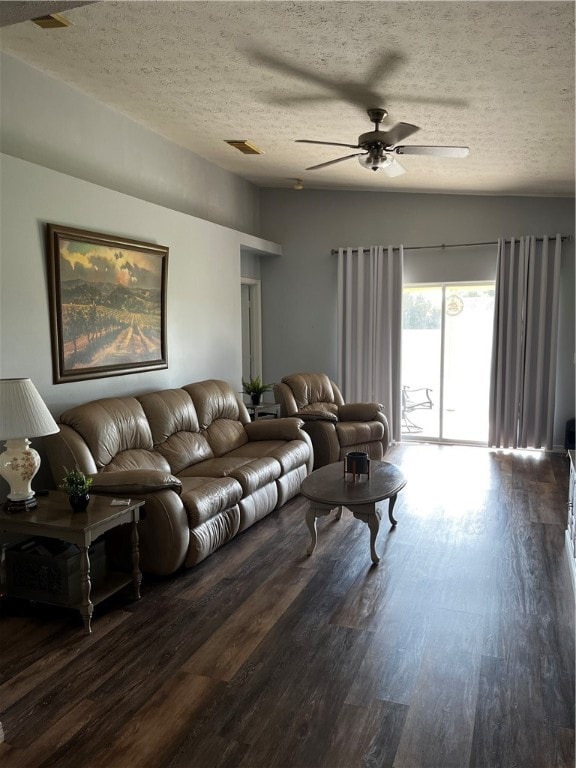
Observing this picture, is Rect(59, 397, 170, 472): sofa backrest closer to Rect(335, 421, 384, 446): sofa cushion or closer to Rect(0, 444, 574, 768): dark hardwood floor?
Rect(0, 444, 574, 768): dark hardwood floor

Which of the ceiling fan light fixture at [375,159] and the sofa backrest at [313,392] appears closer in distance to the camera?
the ceiling fan light fixture at [375,159]

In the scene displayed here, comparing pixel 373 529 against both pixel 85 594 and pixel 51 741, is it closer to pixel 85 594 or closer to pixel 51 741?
pixel 85 594

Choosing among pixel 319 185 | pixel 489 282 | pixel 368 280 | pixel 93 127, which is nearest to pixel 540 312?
pixel 489 282

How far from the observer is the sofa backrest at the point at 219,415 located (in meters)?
4.75

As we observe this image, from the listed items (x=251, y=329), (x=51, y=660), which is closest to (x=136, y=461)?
(x=51, y=660)

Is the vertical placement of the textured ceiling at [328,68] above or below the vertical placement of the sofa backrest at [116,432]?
above

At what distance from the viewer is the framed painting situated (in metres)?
3.79

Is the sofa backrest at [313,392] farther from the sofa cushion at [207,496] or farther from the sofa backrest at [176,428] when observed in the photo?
the sofa cushion at [207,496]

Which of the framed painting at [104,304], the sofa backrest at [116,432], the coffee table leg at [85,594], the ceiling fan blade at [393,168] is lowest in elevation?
the coffee table leg at [85,594]

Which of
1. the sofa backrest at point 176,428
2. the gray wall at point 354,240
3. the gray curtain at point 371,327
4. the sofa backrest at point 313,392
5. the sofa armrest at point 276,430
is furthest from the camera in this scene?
the gray curtain at point 371,327

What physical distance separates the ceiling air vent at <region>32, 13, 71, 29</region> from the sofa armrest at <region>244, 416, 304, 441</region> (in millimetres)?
3235

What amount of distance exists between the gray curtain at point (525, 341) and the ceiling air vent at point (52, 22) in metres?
4.88

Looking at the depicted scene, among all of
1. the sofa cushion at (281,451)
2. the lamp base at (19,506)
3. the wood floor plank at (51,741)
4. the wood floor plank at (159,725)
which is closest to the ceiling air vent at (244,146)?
the sofa cushion at (281,451)

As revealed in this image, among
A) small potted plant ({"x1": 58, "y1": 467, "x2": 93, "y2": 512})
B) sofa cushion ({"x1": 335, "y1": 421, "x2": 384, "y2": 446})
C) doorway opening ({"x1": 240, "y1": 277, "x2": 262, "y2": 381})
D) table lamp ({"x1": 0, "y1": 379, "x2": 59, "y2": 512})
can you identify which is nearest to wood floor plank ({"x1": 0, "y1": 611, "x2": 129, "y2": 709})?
small potted plant ({"x1": 58, "y1": 467, "x2": 93, "y2": 512})
